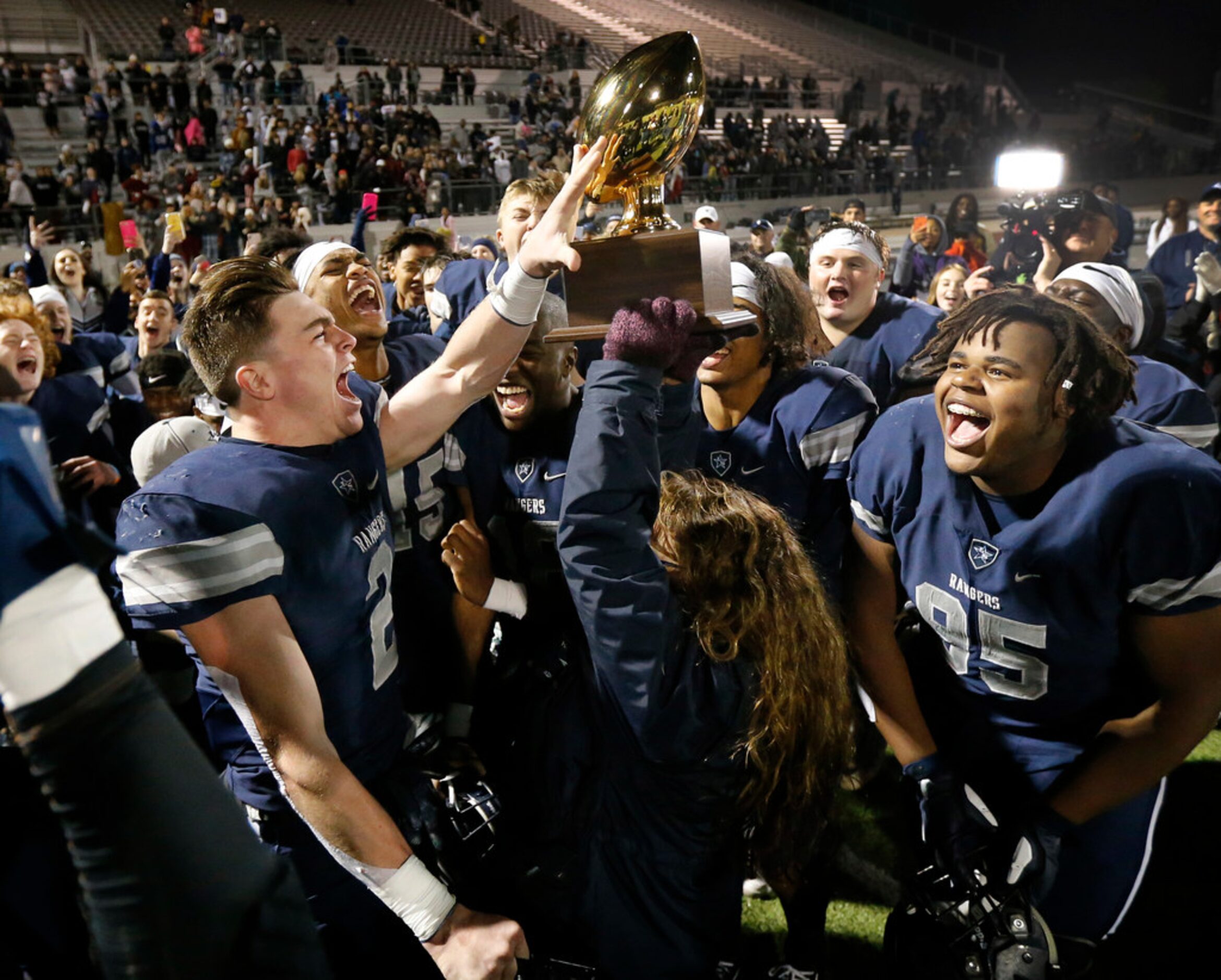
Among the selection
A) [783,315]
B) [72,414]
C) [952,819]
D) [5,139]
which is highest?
[5,139]

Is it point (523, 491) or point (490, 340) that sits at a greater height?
point (490, 340)

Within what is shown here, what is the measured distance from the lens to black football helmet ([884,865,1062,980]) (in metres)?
1.71

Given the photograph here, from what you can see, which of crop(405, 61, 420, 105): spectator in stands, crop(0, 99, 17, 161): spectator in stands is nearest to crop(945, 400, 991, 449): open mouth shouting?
Result: crop(0, 99, 17, 161): spectator in stands

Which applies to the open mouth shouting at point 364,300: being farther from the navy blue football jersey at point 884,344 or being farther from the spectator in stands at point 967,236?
the spectator in stands at point 967,236

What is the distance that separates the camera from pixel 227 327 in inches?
62.1

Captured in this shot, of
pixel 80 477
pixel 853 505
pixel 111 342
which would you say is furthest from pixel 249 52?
pixel 853 505

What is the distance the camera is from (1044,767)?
1.90 meters

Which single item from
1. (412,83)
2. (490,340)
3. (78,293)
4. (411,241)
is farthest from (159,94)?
(490,340)

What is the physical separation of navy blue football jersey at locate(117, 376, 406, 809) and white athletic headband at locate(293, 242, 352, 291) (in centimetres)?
92

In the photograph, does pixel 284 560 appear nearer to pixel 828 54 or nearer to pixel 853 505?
pixel 853 505

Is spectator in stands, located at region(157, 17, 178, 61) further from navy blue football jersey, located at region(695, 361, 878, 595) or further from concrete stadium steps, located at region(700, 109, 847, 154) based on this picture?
navy blue football jersey, located at region(695, 361, 878, 595)

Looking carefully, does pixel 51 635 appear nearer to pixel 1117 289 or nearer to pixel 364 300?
pixel 364 300

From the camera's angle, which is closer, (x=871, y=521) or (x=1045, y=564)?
(x=1045, y=564)

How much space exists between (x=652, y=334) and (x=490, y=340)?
1.97 ft
